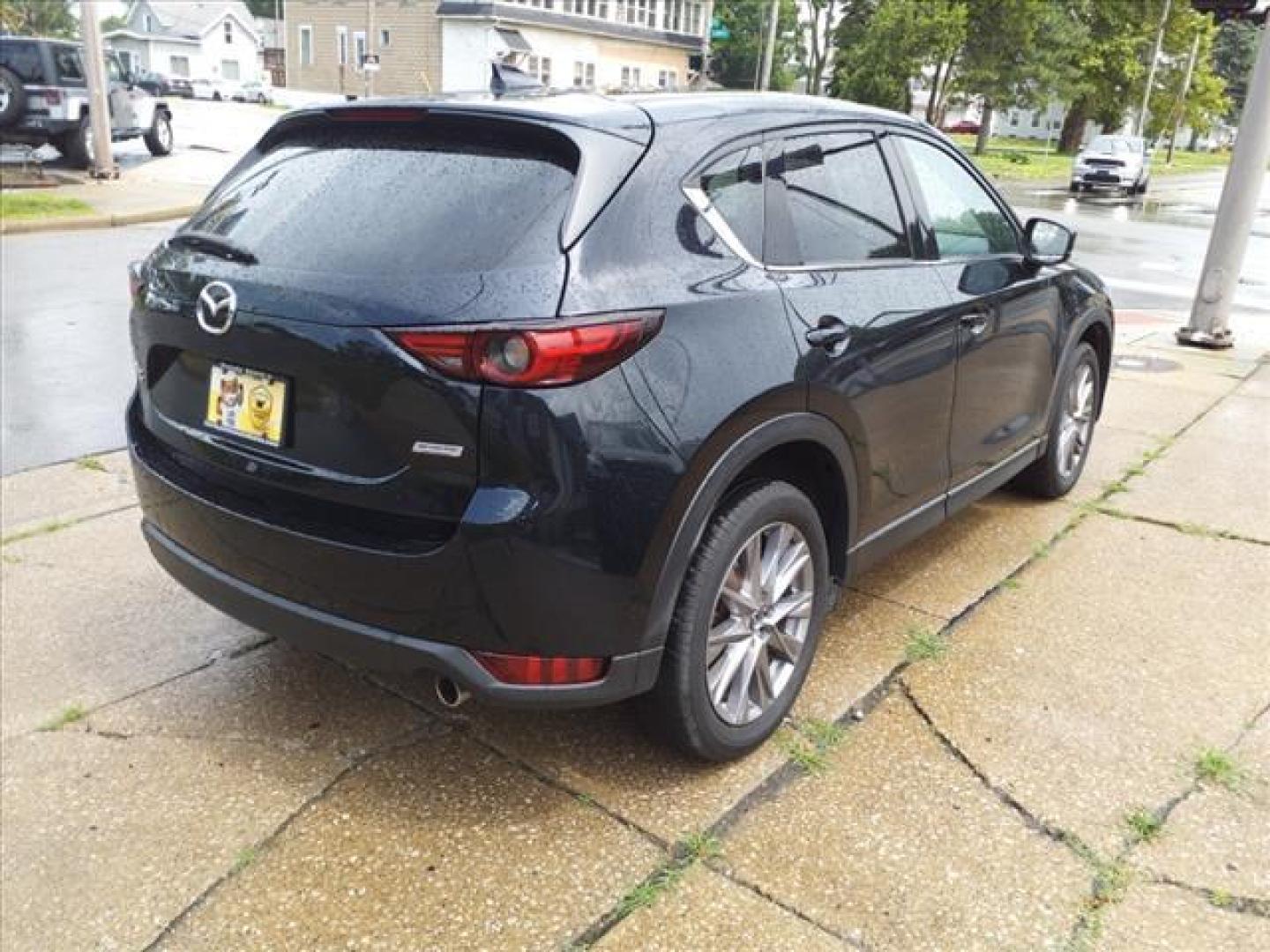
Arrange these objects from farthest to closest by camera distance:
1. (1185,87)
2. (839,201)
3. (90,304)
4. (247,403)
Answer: (1185,87)
(90,304)
(839,201)
(247,403)

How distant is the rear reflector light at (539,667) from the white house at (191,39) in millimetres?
87567

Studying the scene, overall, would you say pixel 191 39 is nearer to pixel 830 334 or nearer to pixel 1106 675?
pixel 830 334

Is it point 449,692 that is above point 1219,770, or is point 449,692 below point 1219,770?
above

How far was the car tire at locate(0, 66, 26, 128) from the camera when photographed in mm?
17484

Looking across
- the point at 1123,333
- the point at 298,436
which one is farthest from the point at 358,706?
the point at 1123,333

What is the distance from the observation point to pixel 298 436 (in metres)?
2.59

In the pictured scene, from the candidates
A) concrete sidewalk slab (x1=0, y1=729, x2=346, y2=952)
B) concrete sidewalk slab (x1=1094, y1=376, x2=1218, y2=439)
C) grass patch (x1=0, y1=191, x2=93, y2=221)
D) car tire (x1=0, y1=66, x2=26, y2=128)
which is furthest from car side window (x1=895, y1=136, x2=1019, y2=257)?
car tire (x1=0, y1=66, x2=26, y2=128)

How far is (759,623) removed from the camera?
117 inches

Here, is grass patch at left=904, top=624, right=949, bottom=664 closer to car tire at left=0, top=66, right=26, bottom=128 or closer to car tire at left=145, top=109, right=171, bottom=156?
car tire at left=0, top=66, right=26, bottom=128

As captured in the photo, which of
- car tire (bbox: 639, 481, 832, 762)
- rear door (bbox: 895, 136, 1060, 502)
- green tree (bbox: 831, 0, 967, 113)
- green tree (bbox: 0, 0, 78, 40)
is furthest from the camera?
green tree (bbox: 0, 0, 78, 40)

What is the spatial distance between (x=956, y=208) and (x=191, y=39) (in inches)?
3565

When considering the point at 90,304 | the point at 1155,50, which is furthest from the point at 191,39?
the point at 90,304

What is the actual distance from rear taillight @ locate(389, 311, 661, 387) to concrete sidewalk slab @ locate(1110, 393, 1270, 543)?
141 inches

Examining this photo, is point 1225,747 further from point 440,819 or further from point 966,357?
point 440,819
